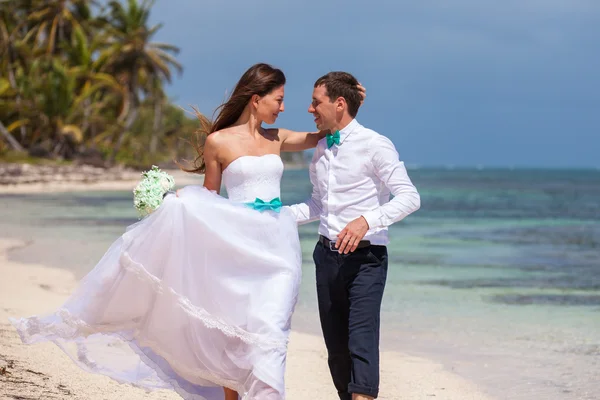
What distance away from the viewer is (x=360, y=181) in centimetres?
441

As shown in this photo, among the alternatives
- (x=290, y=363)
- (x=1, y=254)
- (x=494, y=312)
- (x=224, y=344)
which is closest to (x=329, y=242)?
(x=224, y=344)

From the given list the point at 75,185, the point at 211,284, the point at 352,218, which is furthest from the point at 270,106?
the point at 75,185

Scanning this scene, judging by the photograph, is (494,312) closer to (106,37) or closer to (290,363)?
(290,363)

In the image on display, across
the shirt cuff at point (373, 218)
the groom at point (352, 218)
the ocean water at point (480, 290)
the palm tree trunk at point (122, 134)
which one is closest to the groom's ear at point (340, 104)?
the groom at point (352, 218)

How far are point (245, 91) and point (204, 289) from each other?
108cm

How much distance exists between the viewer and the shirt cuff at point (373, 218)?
4.25 meters

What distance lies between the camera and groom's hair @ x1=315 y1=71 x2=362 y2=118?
4.41 m

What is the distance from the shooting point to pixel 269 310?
4.28 meters

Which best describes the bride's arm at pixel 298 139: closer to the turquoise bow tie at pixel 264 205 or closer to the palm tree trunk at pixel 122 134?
the turquoise bow tie at pixel 264 205

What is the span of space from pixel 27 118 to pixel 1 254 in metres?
37.4

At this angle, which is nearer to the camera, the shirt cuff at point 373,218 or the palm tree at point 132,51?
the shirt cuff at point 373,218

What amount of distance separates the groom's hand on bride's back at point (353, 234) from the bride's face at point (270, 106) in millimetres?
787

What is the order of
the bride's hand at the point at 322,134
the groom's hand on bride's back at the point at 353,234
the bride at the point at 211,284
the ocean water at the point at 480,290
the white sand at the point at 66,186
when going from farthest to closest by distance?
1. the white sand at the point at 66,186
2. the ocean water at the point at 480,290
3. the bride's hand at the point at 322,134
4. the bride at the point at 211,284
5. the groom's hand on bride's back at the point at 353,234

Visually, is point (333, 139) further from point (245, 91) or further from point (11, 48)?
point (11, 48)
